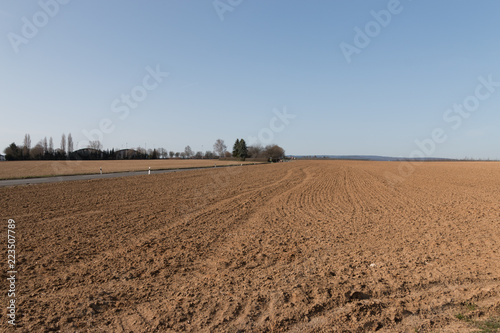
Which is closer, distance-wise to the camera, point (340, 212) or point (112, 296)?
point (112, 296)

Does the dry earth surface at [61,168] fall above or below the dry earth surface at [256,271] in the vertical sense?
above

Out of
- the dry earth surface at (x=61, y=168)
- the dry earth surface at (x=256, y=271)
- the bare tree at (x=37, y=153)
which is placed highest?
the bare tree at (x=37, y=153)

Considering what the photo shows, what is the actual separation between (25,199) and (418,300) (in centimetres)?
1604

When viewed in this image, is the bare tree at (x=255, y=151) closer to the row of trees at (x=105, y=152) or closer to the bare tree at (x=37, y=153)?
the row of trees at (x=105, y=152)

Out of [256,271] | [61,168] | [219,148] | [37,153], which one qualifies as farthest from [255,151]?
[256,271]

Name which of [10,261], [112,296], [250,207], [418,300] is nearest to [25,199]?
[10,261]

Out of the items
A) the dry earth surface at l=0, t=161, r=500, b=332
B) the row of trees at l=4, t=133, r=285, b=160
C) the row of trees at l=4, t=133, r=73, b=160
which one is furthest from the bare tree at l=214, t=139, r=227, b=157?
the dry earth surface at l=0, t=161, r=500, b=332

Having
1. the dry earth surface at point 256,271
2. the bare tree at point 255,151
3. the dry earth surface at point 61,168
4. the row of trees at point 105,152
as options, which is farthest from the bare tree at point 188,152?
the dry earth surface at point 256,271

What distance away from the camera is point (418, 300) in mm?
4367

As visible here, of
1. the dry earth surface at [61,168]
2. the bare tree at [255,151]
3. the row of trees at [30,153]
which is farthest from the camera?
the bare tree at [255,151]

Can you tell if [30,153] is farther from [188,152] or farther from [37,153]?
[188,152]

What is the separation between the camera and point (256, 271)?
5602 millimetres

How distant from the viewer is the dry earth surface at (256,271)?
3920mm

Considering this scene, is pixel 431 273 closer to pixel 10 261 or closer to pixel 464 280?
pixel 464 280
